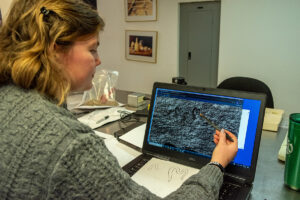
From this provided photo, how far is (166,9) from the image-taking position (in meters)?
3.36

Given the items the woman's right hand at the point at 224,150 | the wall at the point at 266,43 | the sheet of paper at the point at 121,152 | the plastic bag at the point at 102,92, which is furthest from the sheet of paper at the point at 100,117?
the wall at the point at 266,43

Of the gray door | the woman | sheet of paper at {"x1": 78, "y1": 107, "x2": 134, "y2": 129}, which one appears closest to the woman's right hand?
the woman

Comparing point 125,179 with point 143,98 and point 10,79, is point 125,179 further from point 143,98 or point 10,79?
point 143,98

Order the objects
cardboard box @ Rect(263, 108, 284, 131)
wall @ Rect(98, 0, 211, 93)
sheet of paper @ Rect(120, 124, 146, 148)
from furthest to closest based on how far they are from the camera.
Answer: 1. wall @ Rect(98, 0, 211, 93)
2. cardboard box @ Rect(263, 108, 284, 131)
3. sheet of paper @ Rect(120, 124, 146, 148)

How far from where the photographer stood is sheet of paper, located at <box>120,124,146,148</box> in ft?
3.87

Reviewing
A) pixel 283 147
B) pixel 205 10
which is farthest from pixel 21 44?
pixel 205 10

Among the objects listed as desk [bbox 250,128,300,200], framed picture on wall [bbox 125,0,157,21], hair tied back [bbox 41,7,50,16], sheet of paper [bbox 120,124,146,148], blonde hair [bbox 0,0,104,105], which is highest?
framed picture on wall [bbox 125,0,157,21]

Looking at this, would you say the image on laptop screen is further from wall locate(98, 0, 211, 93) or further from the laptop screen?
wall locate(98, 0, 211, 93)

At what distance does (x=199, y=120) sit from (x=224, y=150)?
19 cm

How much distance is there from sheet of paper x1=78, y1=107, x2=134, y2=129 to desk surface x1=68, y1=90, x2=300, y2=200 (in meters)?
0.14

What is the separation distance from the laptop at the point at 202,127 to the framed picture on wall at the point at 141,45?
102 inches

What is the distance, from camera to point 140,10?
11.7ft

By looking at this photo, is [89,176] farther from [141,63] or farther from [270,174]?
[141,63]

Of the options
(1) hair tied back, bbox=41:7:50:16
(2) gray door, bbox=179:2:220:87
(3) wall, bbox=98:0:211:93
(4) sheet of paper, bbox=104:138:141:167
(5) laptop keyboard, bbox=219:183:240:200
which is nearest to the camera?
(1) hair tied back, bbox=41:7:50:16
